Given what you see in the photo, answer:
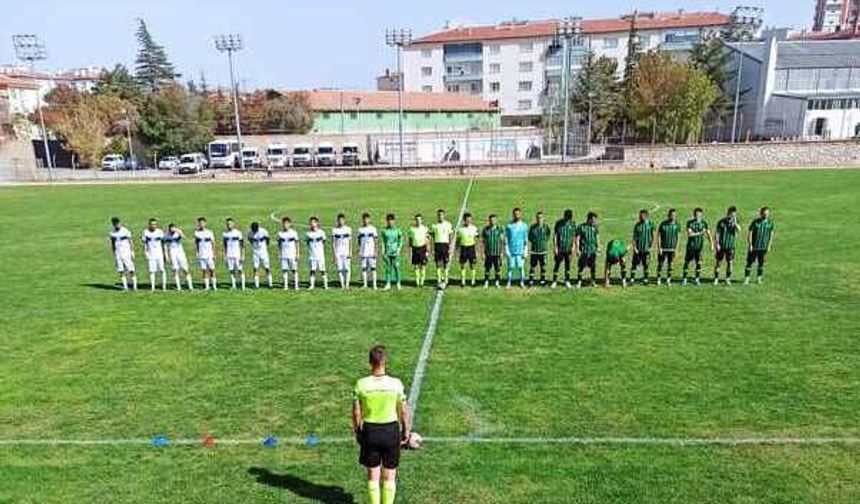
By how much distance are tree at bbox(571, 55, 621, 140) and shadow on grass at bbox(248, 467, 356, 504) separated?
69256 millimetres

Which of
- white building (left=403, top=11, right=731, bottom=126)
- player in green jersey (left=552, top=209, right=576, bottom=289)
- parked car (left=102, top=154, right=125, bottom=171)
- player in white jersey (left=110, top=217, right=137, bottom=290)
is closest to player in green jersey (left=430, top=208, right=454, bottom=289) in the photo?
player in green jersey (left=552, top=209, right=576, bottom=289)

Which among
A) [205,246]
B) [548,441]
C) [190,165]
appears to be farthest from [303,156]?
[548,441]

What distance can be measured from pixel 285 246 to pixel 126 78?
3308 inches

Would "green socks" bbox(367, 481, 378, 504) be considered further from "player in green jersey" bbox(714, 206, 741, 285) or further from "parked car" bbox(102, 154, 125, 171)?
"parked car" bbox(102, 154, 125, 171)

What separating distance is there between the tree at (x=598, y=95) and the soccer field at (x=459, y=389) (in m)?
57.5

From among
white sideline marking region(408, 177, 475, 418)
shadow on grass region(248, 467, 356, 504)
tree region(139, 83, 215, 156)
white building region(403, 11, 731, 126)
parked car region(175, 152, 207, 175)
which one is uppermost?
white building region(403, 11, 731, 126)

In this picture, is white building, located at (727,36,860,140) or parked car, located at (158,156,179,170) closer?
white building, located at (727,36,860,140)

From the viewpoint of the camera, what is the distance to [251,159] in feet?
196

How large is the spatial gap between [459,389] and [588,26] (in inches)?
3653

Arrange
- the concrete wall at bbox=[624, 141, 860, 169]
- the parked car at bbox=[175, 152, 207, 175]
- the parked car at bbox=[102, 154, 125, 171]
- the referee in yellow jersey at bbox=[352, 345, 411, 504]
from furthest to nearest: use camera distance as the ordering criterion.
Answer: the parked car at bbox=[102, 154, 125, 171], the parked car at bbox=[175, 152, 207, 175], the concrete wall at bbox=[624, 141, 860, 169], the referee in yellow jersey at bbox=[352, 345, 411, 504]

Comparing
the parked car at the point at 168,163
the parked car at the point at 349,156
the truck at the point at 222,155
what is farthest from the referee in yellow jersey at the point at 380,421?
the parked car at the point at 168,163

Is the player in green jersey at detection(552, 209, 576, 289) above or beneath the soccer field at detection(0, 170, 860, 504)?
above

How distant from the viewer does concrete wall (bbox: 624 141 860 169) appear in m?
47.8

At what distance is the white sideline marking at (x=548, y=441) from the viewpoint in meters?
8.19
